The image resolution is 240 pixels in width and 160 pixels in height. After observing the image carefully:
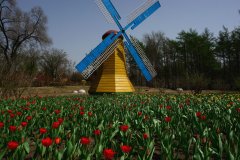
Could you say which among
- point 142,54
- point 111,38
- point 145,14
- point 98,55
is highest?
point 145,14

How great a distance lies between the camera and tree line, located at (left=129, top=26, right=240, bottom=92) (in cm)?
4453

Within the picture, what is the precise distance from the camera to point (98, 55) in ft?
53.6

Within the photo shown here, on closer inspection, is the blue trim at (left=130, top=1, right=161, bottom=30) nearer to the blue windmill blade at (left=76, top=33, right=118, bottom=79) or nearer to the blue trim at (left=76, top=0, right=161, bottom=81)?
the blue trim at (left=76, top=0, right=161, bottom=81)

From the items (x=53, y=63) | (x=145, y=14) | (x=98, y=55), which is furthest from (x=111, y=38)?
(x=53, y=63)

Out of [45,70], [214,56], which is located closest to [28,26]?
[45,70]

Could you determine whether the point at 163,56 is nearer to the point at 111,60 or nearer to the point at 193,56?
the point at 193,56

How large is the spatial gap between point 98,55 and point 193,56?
3676 centimetres

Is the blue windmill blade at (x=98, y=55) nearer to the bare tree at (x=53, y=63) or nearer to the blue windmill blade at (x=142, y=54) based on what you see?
the blue windmill blade at (x=142, y=54)

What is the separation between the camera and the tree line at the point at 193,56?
44531 millimetres

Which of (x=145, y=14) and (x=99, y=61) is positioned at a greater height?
(x=145, y=14)

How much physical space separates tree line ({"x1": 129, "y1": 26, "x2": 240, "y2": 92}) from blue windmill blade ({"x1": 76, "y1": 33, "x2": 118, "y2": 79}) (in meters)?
26.1

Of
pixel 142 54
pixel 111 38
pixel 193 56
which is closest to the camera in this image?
pixel 111 38

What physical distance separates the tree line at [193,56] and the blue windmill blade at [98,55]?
26109 mm

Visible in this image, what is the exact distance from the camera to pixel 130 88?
16.9 meters
